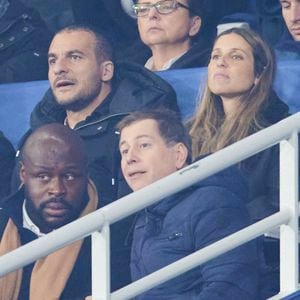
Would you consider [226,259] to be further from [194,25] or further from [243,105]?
[194,25]

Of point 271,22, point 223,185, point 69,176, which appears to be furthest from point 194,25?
point 69,176

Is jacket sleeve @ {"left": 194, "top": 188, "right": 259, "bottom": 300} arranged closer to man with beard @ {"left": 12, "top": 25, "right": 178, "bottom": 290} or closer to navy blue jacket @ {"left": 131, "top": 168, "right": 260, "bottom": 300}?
navy blue jacket @ {"left": 131, "top": 168, "right": 260, "bottom": 300}

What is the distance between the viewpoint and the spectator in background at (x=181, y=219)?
3.99 m

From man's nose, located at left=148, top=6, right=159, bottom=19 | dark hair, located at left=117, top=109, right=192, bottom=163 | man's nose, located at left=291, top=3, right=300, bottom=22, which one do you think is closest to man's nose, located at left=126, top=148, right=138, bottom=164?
dark hair, located at left=117, top=109, right=192, bottom=163

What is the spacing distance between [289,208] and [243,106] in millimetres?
946

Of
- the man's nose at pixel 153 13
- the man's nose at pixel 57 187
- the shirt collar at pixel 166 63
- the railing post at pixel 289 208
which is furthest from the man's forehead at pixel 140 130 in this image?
the railing post at pixel 289 208

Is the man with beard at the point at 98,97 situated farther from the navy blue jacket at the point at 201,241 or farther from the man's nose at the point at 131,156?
the navy blue jacket at the point at 201,241

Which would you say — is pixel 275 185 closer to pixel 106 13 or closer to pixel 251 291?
pixel 251 291

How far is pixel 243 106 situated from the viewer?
4258 mm

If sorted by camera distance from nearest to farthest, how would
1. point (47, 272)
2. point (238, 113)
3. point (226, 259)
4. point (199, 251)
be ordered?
point (199, 251), point (226, 259), point (238, 113), point (47, 272)

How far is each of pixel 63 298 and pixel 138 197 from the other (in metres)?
1.37

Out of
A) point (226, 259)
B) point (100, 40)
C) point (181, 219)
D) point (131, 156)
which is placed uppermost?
point (100, 40)

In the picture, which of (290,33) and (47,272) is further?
(47,272)

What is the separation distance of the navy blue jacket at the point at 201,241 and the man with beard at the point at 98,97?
17 cm
